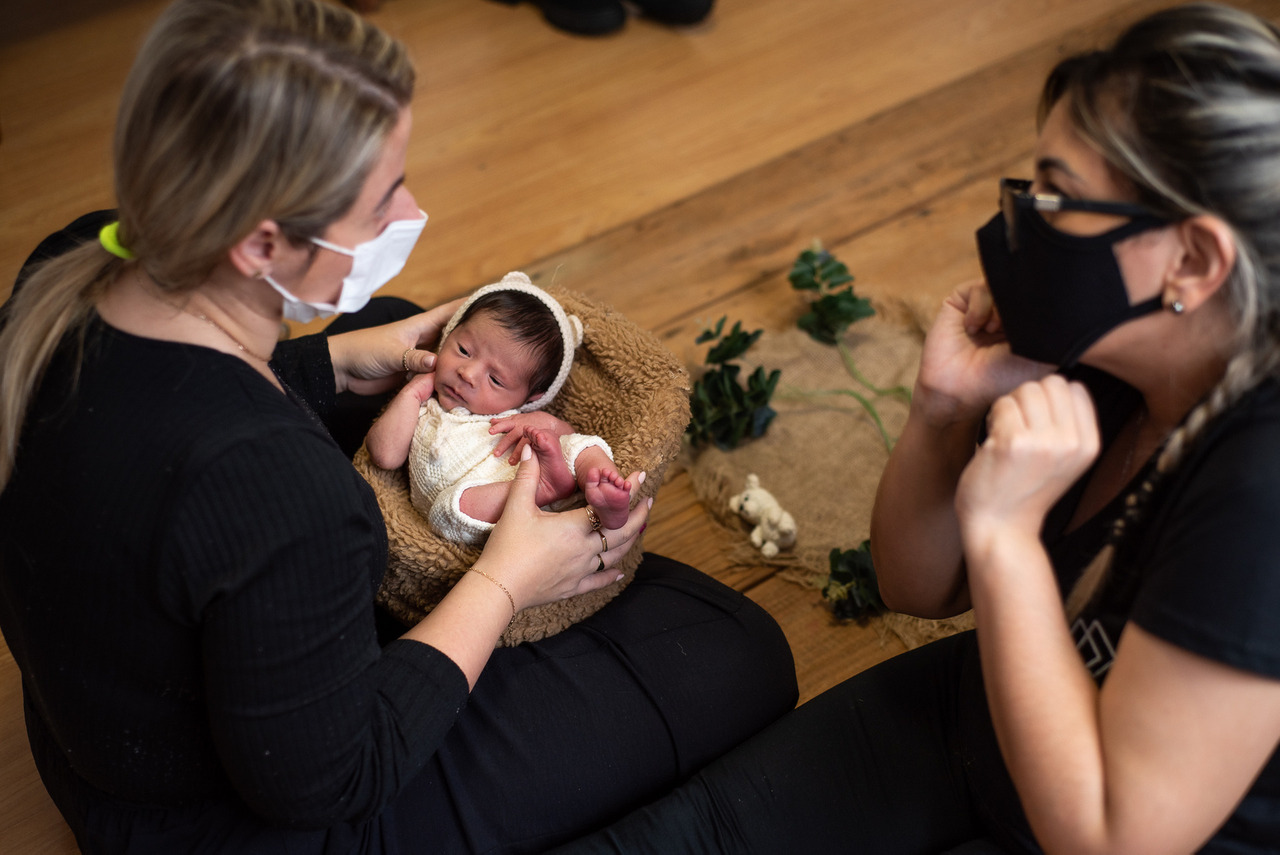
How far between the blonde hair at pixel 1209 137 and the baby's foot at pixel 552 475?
2.56ft

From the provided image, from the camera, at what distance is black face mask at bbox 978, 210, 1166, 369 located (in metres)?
0.96

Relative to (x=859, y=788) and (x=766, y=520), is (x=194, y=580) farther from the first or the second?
(x=766, y=520)

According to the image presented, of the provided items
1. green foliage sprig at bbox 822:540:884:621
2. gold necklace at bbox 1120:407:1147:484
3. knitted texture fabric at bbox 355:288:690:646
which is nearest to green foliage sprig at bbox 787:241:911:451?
green foliage sprig at bbox 822:540:884:621

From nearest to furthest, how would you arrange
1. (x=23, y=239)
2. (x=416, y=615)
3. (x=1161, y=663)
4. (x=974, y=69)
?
(x=1161, y=663)
(x=416, y=615)
(x=23, y=239)
(x=974, y=69)

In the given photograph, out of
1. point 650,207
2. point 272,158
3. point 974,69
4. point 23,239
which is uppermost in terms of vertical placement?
point 272,158

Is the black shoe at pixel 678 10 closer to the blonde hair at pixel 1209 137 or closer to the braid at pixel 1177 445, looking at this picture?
the blonde hair at pixel 1209 137

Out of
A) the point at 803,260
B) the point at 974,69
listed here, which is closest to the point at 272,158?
the point at 803,260

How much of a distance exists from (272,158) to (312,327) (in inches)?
55.2

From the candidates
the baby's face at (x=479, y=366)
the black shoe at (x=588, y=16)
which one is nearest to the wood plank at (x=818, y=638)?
the baby's face at (x=479, y=366)

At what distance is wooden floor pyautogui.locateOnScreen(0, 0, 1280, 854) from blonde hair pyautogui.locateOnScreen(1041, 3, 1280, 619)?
103cm

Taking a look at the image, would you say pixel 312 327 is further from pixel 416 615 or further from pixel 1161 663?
pixel 1161 663

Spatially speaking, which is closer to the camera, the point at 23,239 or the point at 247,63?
the point at 247,63

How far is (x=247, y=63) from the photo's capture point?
2.82 ft

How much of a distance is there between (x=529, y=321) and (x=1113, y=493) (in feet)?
2.80
